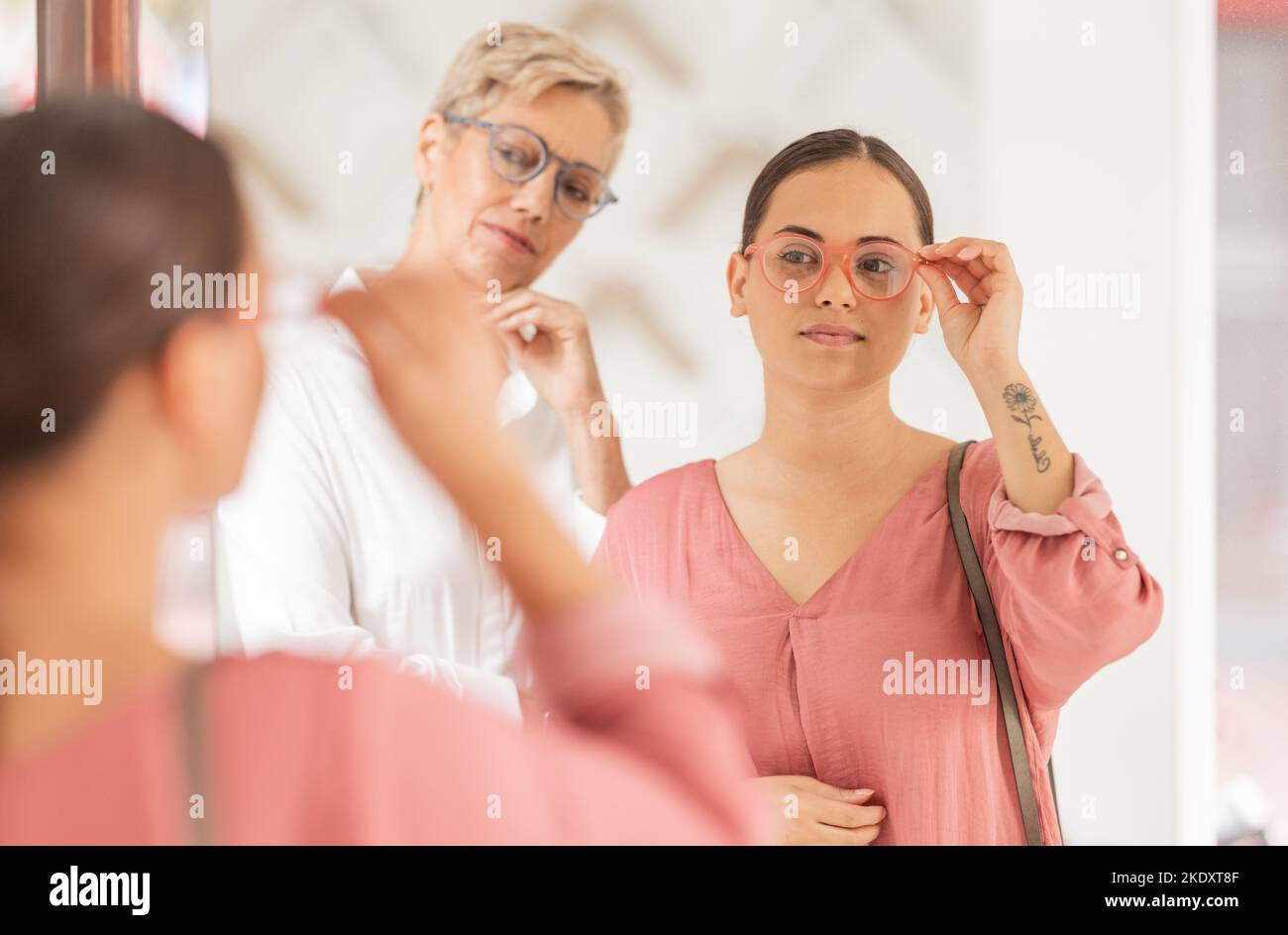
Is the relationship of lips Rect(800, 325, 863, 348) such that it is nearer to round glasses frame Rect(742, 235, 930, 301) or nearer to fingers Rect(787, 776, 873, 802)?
round glasses frame Rect(742, 235, 930, 301)

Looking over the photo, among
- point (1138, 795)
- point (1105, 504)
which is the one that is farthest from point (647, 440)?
point (1138, 795)

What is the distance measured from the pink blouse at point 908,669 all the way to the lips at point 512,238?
16.9 inches

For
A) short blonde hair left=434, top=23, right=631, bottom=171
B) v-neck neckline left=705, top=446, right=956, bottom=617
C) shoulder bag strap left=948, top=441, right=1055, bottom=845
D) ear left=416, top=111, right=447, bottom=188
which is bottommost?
shoulder bag strap left=948, top=441, right=1055, bottom=845

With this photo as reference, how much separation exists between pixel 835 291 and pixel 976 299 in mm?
169

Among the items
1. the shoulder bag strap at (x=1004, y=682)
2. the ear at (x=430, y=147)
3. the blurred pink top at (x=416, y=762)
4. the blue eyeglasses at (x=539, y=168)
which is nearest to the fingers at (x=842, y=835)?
the shoulder bag strap at (x=1004, y=682)

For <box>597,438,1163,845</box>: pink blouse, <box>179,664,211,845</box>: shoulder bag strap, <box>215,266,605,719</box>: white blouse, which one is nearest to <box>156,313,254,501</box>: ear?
<box>179,664,211,845</box>: shoulder bag strap

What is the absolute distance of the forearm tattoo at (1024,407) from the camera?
1.26 metres

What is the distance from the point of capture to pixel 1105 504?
1.24 metres

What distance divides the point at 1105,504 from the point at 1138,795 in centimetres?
38

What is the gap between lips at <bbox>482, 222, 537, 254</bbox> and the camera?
52.5 inches

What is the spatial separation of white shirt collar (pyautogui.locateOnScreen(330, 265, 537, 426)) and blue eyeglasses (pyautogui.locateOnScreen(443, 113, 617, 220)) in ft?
0.60

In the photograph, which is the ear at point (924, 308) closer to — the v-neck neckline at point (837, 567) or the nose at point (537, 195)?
the v-neck neckline at point (837, 567)

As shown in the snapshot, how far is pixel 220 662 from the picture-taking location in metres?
0.64
